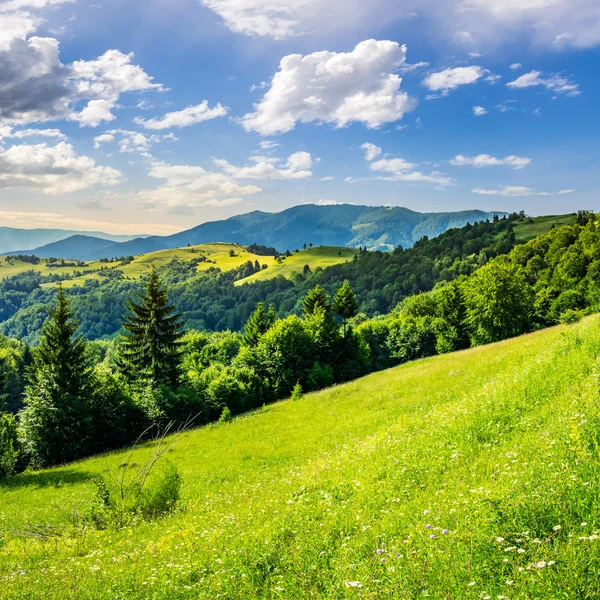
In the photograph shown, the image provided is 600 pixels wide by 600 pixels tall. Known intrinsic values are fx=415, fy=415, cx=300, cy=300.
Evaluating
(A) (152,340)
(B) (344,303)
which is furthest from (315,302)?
(A) (152,340)

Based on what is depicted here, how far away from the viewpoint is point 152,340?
5088 centimetres

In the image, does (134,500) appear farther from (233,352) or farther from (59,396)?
(233,352)

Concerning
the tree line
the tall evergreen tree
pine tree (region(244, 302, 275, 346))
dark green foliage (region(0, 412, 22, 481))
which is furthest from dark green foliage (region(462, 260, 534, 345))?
dark green foliage (region(0, 412, 22, 481))

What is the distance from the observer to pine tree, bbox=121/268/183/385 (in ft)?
167

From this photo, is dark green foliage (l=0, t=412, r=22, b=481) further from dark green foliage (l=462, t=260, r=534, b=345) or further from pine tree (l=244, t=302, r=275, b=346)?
dark green foliage (l=462, t=260, r=534, b=345)

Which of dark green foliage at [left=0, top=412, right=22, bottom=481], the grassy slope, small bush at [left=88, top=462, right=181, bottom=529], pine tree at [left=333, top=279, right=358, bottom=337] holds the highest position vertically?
pine tree at [left=333, top=279, right=358, bottom=337]

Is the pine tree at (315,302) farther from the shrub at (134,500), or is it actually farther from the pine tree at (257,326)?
the shrub at (134,500)

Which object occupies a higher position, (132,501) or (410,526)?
(410,526)

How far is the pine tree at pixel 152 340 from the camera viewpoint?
5094cm

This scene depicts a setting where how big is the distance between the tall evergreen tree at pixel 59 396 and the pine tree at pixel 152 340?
7807 mm

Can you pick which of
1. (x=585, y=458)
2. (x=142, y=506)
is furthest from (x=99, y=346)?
(x=585, y=458)

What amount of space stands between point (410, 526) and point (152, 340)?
159 ft

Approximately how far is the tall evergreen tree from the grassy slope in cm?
2944

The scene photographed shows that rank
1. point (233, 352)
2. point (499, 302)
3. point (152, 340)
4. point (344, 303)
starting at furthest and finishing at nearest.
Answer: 1. point (233, 352)
2. point (344, 303)
3. point (499, 302)
4. point (152, 340)
